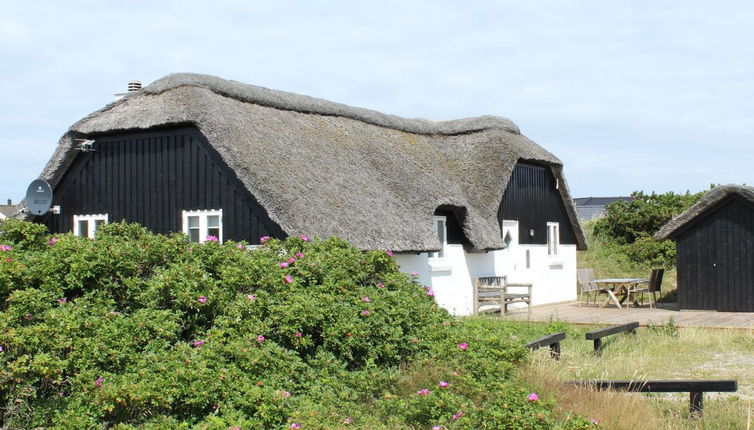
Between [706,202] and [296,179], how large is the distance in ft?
31.1

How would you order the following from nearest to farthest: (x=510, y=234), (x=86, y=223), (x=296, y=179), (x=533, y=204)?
(x=296, y=179)
(x=86, y=223)
(x=510, y=234)
(x=533, y=204)

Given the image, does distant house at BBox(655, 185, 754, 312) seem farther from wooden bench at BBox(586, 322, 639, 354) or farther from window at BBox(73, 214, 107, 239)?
window at BBox(73, 214, 107, 239)

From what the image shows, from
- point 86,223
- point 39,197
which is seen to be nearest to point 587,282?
point 86,223

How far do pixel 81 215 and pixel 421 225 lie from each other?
7382mm

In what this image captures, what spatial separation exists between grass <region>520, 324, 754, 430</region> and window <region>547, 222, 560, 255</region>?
8.92m

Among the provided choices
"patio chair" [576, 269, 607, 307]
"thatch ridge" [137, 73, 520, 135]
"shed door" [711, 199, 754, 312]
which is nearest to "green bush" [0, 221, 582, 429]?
"thatch ridge" [137, 73, 520, 135]

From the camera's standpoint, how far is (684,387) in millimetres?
7707

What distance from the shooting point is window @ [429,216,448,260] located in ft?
62.9

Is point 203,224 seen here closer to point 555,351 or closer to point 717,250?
point 555,351

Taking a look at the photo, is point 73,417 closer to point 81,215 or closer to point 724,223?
point 81,215

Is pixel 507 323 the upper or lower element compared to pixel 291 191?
lower

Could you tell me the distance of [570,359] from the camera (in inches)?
430

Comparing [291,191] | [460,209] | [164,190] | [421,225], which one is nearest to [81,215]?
[164,190]

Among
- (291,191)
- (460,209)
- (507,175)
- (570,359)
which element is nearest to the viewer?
(570,359)
